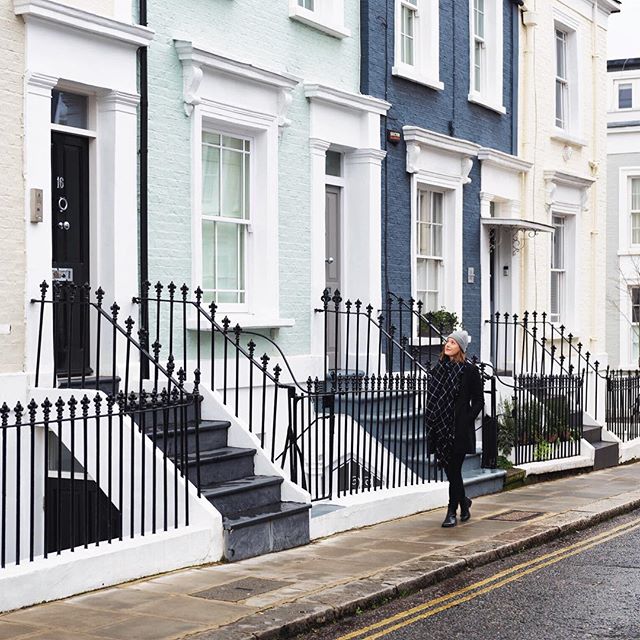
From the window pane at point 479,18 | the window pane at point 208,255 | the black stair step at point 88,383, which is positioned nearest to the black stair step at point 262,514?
the black stair step at point 88,383

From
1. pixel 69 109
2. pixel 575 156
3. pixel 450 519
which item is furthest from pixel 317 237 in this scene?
pixel 575 156

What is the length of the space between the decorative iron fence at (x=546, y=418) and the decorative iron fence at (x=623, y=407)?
1575mm

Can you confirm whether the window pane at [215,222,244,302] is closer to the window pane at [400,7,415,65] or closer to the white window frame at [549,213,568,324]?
the window pane at [400,7,415,65]

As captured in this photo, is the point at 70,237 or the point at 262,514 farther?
the point at 70,237

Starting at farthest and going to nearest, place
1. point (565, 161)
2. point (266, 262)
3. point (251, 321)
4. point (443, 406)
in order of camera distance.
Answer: point (565, 161)
point (266, 262)
point (251, 321)
point (443, 406)

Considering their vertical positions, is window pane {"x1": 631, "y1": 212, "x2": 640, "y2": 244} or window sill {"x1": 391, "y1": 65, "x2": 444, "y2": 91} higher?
window sill {"x1": 391, "y1": 65, "x2": 444, "y2": 91}

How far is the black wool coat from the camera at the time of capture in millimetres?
10977

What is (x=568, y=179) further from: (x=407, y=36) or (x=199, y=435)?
(x=199, y=435)

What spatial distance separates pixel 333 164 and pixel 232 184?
2.34 m

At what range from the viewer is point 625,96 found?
4994 cm

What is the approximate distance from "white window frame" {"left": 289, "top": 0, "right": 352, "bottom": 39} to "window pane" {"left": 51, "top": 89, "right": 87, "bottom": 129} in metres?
3.74

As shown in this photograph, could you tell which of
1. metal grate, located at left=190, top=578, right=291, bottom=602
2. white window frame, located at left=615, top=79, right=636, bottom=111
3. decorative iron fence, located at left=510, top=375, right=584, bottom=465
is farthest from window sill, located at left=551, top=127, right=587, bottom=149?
white window frame, located at left=615, top=79, right=636, bottom=111

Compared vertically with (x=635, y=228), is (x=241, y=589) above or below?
below

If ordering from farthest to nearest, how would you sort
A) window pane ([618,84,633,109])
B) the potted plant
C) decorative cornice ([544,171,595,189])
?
window pane ([618,84,633,109])
decorative cornice ([544,171,595,189])
the potted plant
